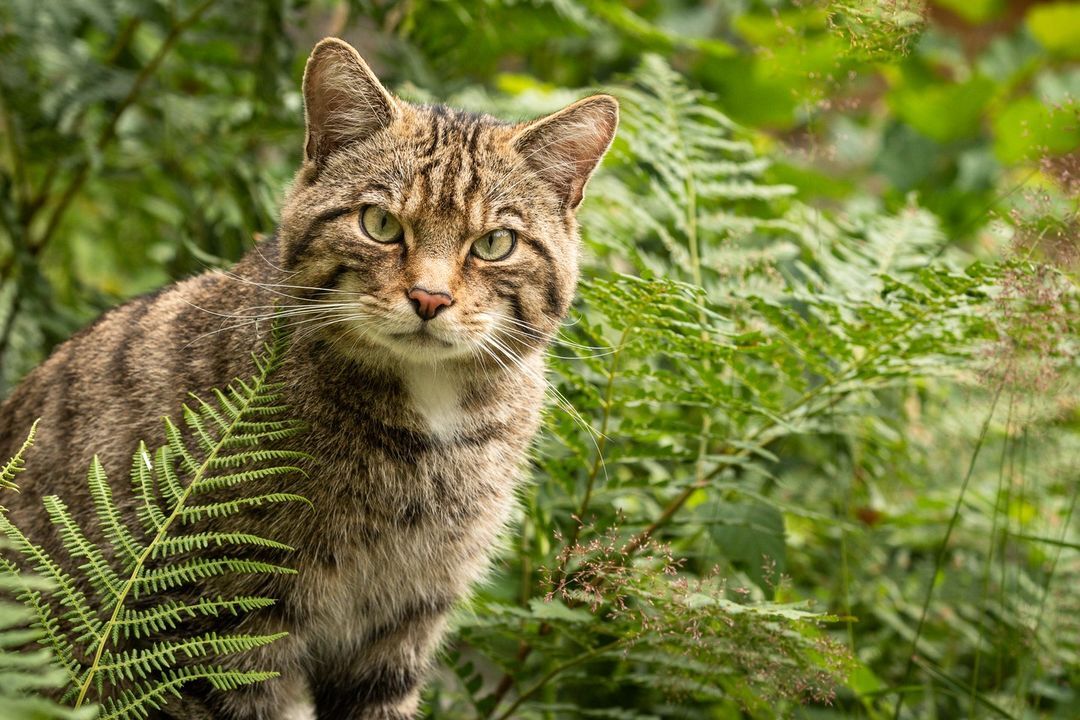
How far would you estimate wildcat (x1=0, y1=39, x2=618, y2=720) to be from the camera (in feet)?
8.74

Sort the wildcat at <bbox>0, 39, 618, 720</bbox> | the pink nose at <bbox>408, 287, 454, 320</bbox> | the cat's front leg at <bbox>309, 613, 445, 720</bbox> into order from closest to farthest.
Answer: the pink nose at <bbox>408, 287, 454, 320</bbox> → the wildcat at <bbox>0, 39, 618, 720</bbox> → the cat's front leg at <bbox>309, 613, 445, 720</bbox>

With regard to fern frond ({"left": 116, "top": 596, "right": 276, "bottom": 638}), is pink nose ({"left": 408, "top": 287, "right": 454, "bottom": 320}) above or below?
above

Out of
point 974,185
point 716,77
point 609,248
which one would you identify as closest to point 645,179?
point 609,248

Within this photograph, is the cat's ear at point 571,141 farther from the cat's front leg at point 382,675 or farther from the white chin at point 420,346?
the cat's front leg at point 382,675

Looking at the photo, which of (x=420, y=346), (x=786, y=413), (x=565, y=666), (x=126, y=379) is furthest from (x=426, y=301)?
(x=786, y=413)

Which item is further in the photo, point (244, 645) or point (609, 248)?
point (609, 248)

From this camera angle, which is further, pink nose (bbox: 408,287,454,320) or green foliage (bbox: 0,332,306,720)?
pink nose (bbox: 408,287,454,320)

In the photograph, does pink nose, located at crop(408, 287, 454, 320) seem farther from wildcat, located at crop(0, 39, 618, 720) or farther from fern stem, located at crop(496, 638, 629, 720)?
fern stem, located at crop(496, 638, 629, 720)

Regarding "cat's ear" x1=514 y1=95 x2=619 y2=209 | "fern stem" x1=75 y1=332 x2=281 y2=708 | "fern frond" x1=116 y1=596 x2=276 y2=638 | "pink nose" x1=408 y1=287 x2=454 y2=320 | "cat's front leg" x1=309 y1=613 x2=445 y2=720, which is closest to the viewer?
"fern stem" x1=75 y1=332 x2=281 y2=708

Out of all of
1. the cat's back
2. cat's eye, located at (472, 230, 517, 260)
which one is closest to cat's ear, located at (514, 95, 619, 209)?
cat's eye, located at (472, 230, 517, 260)

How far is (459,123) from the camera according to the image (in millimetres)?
2992

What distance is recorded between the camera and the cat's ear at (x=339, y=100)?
2.75 m

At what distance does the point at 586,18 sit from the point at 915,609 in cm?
278

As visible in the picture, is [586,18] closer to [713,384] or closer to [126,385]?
[713,384]
